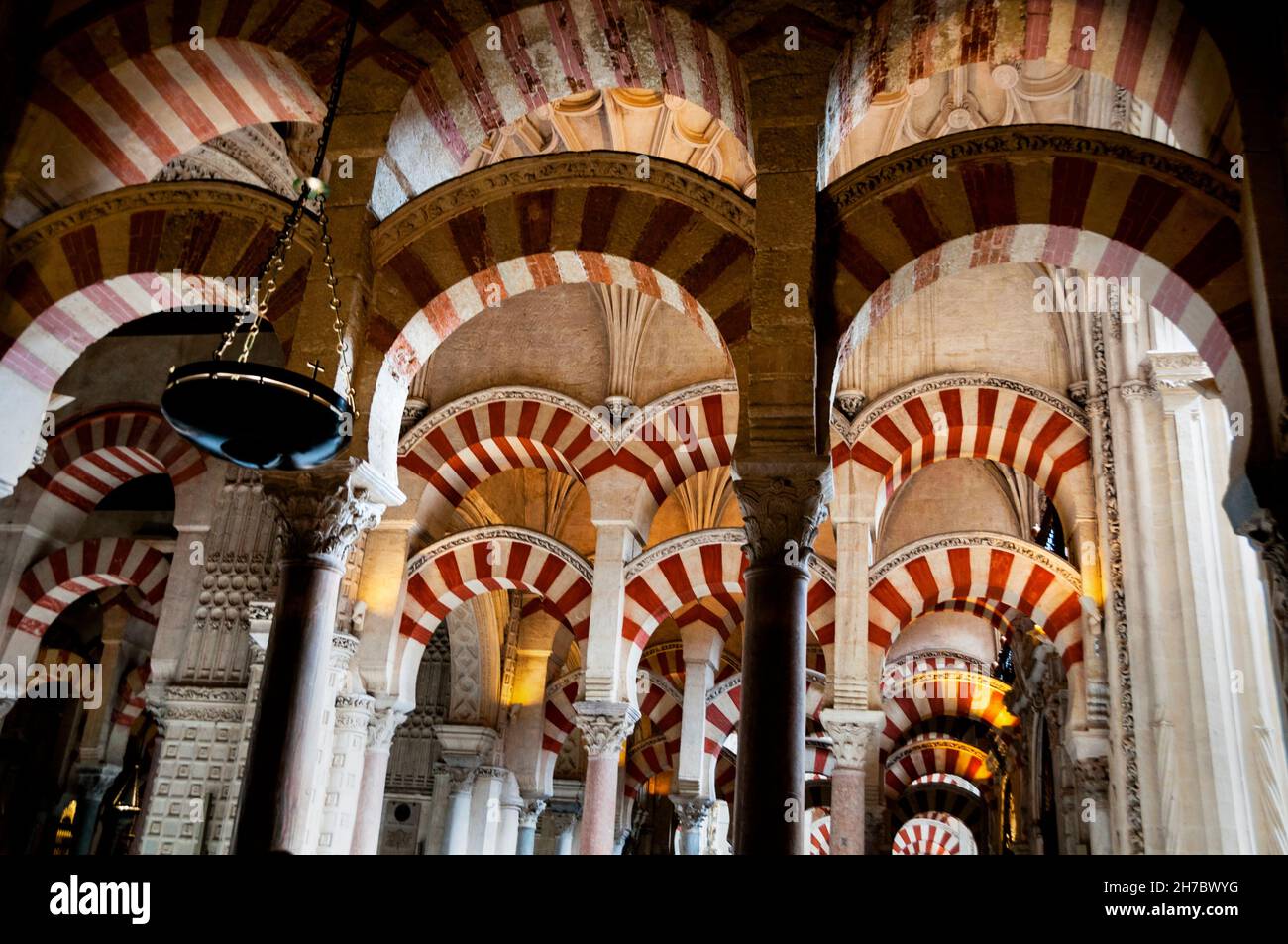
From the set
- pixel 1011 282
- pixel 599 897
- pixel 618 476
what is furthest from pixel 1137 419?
pixel 599 897

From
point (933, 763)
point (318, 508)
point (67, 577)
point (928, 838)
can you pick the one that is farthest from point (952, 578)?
point (928, 838)

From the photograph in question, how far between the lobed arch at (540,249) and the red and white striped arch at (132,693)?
8674 mm

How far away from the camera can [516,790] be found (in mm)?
13195

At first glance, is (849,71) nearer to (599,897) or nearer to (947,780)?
(599,897)

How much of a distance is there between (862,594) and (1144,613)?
2.18 metres

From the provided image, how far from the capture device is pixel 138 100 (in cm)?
688

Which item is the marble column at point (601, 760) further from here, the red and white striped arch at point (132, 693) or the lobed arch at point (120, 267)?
the red and white striped arch at point (132, 693)

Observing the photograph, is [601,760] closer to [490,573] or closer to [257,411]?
[490,573]

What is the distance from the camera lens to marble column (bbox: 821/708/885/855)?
8.69 m

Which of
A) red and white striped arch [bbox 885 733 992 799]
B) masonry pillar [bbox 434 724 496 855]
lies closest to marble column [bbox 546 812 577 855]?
masonry pillar [bbox 434 724 496 855]

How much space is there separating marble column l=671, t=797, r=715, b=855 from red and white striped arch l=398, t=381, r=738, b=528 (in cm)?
291

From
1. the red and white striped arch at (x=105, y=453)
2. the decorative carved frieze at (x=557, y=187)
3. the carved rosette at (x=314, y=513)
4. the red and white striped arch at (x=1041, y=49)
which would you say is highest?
the red and white striped arch at (x=1041, y=49)

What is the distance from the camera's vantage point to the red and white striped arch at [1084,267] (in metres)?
5.23

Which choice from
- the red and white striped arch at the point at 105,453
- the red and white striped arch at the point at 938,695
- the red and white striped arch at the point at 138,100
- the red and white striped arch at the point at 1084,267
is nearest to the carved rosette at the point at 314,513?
the red and white striped arch at the point at 138,100
